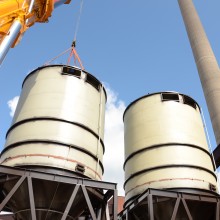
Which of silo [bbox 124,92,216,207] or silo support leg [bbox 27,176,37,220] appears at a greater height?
silo [bbox 124,92,216,207]

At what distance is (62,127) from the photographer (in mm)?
9188

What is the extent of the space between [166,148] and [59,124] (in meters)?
4.08

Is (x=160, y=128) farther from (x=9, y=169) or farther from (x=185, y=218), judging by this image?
(x=9, y=169)

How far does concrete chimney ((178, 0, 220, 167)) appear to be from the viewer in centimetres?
2262

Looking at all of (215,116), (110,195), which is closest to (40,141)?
(110,195)

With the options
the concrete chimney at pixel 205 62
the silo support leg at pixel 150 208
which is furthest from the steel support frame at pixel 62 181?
the concrete chimney at pixel 205 62

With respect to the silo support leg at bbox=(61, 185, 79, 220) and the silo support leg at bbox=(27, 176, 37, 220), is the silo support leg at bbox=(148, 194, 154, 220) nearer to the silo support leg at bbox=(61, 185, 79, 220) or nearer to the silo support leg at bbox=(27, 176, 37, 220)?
the silo support leg at bbox=(61, 185, 79, 220)

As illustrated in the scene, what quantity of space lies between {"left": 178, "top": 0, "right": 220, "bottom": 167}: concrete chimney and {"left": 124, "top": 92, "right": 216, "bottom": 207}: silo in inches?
374

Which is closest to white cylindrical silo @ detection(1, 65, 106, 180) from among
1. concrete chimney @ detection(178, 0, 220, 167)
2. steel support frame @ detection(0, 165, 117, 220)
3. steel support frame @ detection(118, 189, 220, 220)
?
steel support frame @ detection(0, 165, 117, 220)

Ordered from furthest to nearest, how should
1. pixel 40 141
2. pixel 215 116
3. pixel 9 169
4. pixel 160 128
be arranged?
pixel 215 116 → pixel 160 128 → pixel 40 141 → pixel 9 169

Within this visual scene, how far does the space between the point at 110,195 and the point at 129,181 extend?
2.67 meters

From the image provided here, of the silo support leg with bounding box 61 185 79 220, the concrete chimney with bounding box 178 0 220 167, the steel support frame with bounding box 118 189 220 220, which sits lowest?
the silo support leg with bounding box 61 185 79 220

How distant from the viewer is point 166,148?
1083 cm

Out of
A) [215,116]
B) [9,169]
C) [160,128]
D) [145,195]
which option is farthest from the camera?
[215,116]
